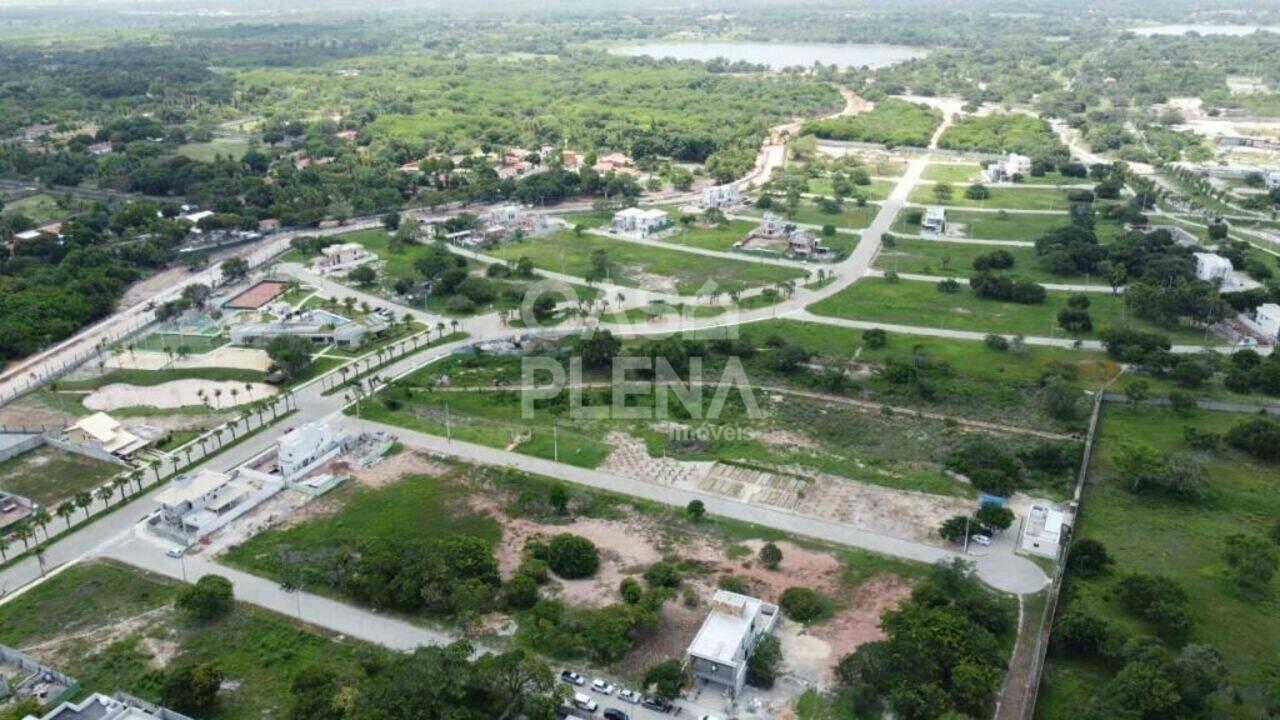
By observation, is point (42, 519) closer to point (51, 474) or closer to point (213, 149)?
point (51, 474)

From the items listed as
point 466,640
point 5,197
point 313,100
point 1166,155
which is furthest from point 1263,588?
point 313,100

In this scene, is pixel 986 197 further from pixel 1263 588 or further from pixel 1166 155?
pixel 1263 588

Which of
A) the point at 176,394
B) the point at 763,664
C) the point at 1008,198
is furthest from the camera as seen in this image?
the point at 1008,198

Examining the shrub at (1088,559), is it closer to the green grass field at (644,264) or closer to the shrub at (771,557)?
the shrub at (771,557)

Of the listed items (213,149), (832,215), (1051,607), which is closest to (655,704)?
(1051,607)

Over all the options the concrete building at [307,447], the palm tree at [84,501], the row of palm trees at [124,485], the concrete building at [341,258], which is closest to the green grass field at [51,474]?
the row of palm trees at [124,485]
